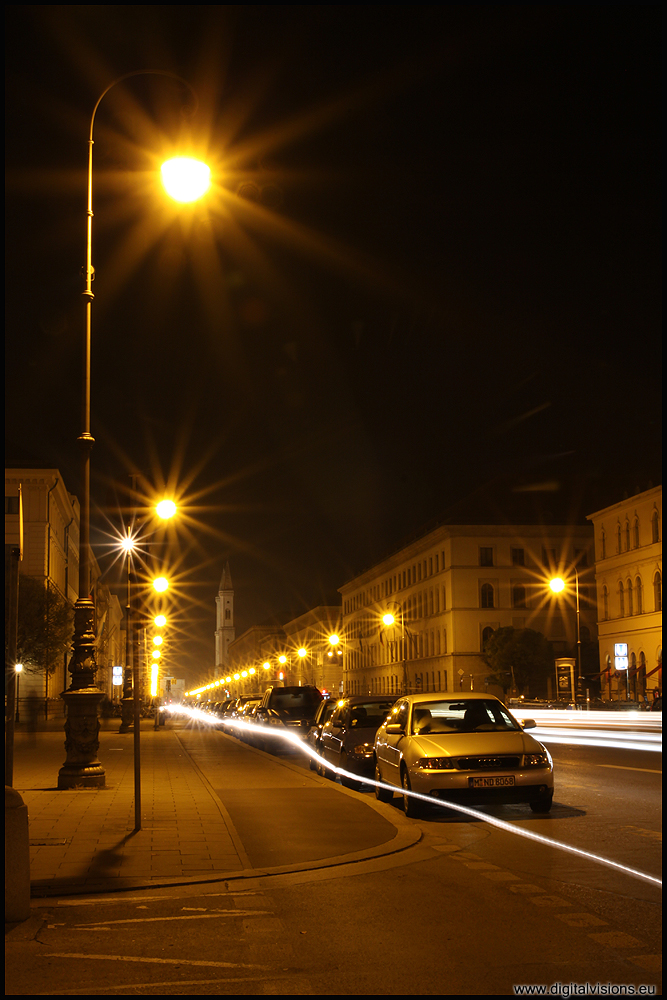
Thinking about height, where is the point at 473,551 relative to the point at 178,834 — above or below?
above

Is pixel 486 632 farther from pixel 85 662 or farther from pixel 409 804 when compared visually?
pixel 409 804

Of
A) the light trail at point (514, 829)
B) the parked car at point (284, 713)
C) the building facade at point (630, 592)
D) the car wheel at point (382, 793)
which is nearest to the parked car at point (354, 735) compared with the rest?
the light trail at point (514, 829)

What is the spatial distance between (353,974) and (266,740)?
26.0 metres

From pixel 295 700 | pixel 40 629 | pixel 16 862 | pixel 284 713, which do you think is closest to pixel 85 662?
pixel 16 862

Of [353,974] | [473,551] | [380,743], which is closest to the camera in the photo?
[353,974]

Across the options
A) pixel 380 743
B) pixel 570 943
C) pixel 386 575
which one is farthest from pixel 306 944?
pixel 386 575

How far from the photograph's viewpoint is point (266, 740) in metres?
31.5

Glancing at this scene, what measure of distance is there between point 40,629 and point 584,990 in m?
54.5

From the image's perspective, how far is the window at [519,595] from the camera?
96688mm

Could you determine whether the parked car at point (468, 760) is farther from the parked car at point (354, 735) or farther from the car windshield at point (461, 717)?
the parked car at point (354, 735)

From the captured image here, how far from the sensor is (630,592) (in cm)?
8106

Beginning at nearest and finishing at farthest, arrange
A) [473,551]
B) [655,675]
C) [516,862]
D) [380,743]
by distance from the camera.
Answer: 1. [516,862]
2. [380,743]
3. [655,675]
4. [473,551]

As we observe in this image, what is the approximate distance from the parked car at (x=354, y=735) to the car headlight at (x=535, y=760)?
5737 millimetres

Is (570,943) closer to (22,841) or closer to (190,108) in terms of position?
(22,841)
